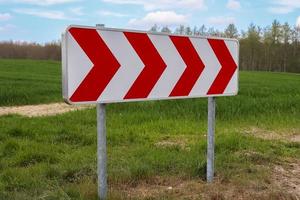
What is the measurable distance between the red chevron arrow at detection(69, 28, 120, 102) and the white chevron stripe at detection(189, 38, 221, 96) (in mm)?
1053

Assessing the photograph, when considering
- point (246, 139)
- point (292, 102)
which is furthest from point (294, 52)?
point (246, 139)

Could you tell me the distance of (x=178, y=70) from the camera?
454cm

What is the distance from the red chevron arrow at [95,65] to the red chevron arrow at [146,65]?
0.84 ft

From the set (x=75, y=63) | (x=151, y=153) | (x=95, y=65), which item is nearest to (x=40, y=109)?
(x=151, y=153)

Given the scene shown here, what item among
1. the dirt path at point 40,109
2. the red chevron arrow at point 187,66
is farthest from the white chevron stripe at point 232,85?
the dirt path at point 40,109

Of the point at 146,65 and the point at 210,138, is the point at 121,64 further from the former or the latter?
the point at 210,138

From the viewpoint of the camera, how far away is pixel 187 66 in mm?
4629

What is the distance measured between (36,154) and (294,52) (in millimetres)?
86198

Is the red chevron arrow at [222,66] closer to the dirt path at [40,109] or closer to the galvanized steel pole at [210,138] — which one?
the galvanized steel pole at [210,138]

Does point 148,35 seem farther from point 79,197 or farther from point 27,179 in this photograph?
point 27,179

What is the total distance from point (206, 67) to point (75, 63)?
1605 millimetres

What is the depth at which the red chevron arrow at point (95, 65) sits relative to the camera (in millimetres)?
3744

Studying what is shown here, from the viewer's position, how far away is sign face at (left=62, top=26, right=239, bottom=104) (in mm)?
3738

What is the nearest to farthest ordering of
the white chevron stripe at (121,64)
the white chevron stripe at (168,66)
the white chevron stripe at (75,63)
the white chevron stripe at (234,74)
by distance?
the white chevron stripe at (75,63)
the white chevron stripe at (121,64)
the white chevron stripe at (168,66)
the white chevron stripe at (234,74)
